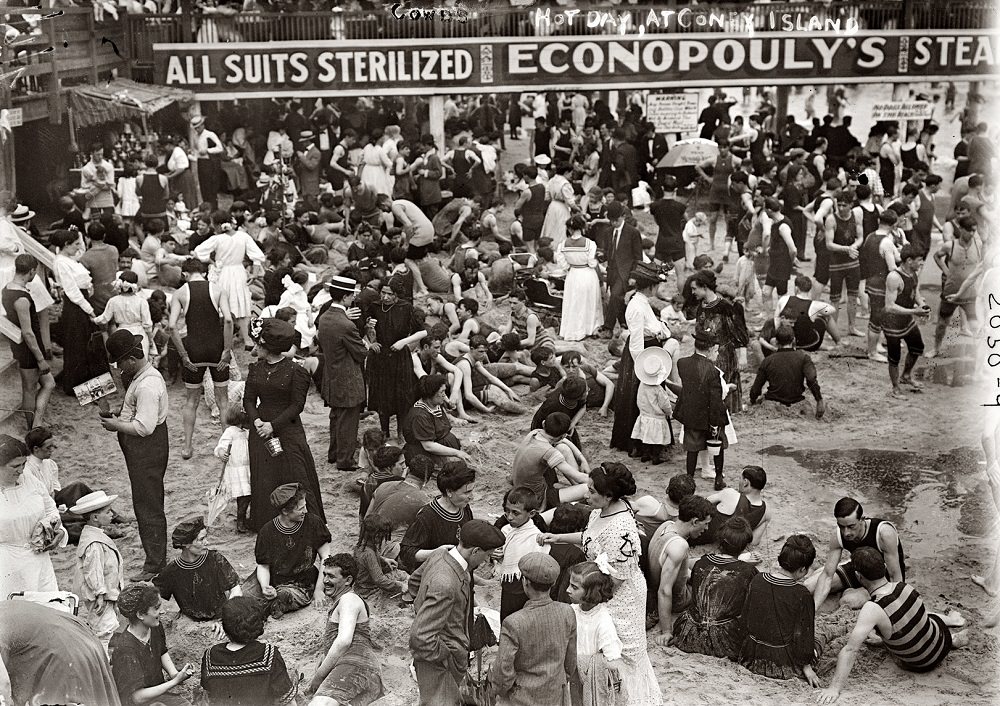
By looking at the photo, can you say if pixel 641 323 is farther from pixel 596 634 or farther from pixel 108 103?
pixel 108 103

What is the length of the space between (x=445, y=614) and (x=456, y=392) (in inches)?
222

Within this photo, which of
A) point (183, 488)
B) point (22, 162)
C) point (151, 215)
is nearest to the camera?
point (183, 488)

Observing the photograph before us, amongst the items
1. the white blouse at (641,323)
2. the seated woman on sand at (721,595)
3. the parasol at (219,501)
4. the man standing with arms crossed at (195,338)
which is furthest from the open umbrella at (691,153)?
the seated woman on sand at (721,595)

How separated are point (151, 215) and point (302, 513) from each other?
9302mm

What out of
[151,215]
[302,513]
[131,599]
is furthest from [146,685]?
[151,215]

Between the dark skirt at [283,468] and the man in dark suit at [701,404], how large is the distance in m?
3.25

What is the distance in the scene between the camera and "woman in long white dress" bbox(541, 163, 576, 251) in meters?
15.6

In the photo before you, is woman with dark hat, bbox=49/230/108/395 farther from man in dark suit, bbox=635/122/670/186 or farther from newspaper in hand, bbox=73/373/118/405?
man in dark suit, bbox=635/122/670/186

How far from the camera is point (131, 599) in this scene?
19.8 ft

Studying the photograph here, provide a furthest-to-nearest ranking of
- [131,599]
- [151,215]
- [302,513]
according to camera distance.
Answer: [151,215]
[302,513]
[131,599]

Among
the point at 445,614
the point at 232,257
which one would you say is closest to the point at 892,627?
the point at 445,614

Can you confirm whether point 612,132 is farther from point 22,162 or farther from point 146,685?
point 146,685

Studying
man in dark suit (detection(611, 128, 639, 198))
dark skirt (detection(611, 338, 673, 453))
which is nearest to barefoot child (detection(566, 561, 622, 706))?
dark skirt (detection(611, 338, 673, 453))

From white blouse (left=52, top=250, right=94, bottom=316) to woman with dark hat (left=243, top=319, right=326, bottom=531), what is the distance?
2787 mm
